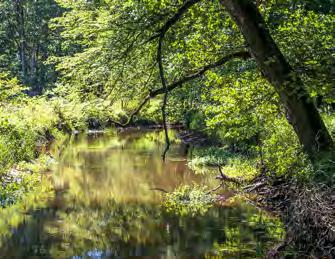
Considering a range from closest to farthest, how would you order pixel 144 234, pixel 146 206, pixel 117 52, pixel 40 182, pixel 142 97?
pixel 117 52, pixel 142 97, pixel 144 234, pixel 146 206, pixel 40 182

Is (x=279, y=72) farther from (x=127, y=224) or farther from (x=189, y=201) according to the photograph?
(x=189, y=201)

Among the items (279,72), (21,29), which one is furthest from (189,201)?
(21,29)

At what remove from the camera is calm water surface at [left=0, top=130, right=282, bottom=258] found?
9.34m

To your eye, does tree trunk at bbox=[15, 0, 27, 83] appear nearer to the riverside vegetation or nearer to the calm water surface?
the riverside vegetation

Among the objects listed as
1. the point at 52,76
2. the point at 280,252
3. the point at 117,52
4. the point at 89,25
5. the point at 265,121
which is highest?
the point at 52,76

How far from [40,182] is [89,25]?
6938 mm

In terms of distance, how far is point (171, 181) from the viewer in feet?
51.5

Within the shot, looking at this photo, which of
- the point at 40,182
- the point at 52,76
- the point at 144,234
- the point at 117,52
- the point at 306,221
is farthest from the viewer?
the point at 52,76

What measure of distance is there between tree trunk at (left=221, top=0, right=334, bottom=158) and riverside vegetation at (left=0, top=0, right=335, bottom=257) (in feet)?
0.05

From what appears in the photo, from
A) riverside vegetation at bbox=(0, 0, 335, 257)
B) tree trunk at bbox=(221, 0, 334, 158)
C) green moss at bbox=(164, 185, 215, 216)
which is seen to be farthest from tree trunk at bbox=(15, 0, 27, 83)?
tree trunk at bbox=(221, 0, 334, 158)

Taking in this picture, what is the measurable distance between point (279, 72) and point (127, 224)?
5.33 m

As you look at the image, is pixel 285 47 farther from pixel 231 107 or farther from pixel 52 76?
pixel 52 76

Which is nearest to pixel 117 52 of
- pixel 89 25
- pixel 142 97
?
pixel 142 97

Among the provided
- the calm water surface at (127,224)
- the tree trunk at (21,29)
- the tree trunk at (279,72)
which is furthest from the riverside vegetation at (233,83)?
the tree trunk at (21,29)
